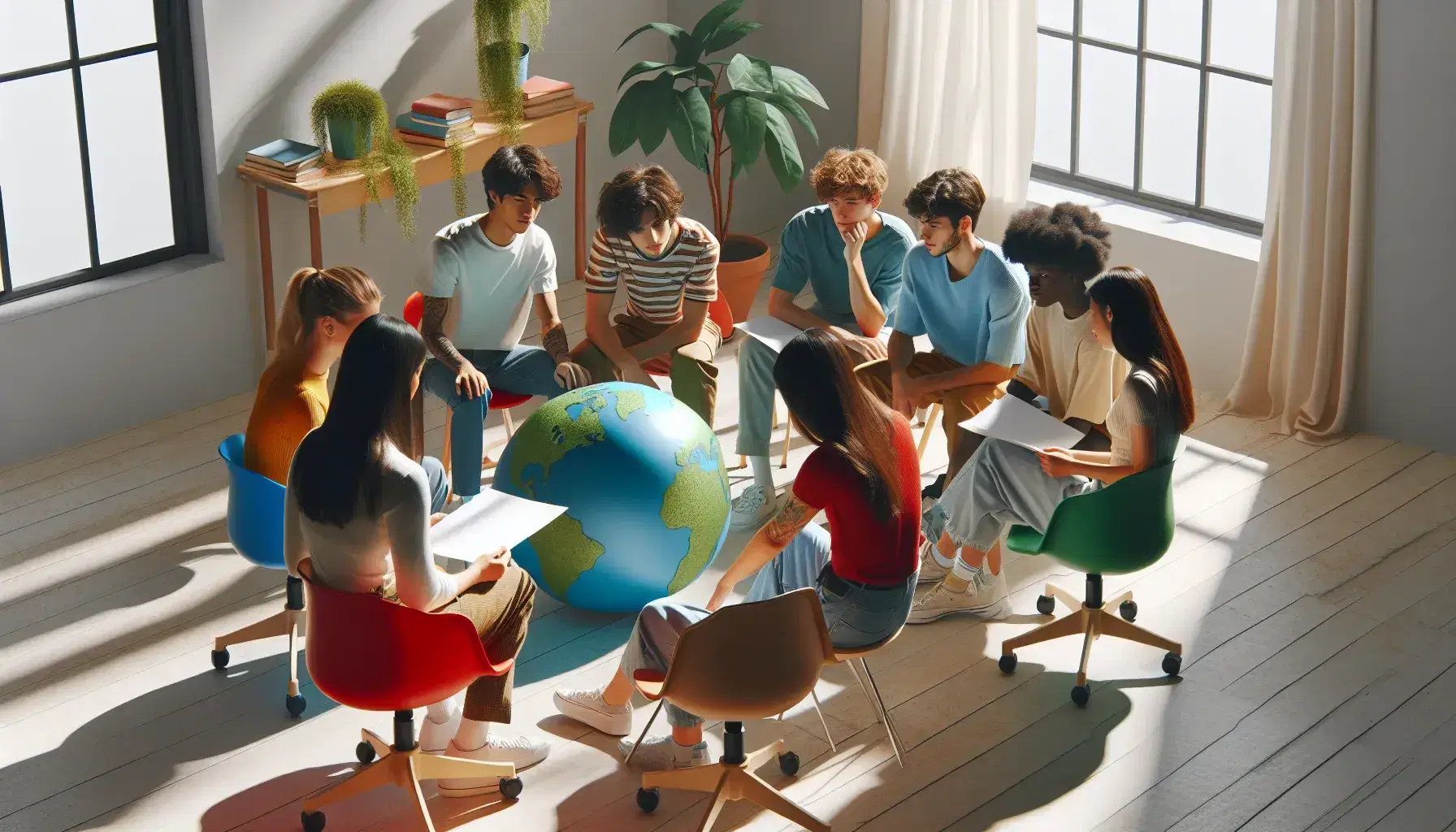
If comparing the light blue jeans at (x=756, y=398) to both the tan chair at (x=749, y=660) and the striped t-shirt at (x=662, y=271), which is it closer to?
the striped t-shirt at (x=662, y=271)

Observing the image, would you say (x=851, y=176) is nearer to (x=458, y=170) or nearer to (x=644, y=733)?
(x=458, y=170)

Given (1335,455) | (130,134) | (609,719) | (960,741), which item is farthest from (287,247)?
(1335,455)

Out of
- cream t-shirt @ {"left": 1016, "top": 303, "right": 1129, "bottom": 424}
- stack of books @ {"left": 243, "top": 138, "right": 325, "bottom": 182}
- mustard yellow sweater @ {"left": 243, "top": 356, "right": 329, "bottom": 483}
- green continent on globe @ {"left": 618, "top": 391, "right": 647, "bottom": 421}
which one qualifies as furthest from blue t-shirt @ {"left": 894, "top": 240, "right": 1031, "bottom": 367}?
stack of books @ {"left": 243, "top": 138, "right": 325, "bottom": 182}

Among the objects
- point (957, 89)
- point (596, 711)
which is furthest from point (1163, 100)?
point (596, 711)

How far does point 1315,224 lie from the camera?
5.77 meters

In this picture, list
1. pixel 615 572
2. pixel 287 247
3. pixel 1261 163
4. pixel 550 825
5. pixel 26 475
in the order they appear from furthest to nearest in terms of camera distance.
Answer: pixel 1261 163 → pixel 287 247 → pixel 26 475 → pixel 615 572 → pixel 550 825

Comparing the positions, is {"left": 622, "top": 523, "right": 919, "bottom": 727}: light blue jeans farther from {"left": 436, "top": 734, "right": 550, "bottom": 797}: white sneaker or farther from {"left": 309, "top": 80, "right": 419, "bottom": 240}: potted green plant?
{"left": 309, "top": 80, "right": 419, "bottom": 240}: potted green plant

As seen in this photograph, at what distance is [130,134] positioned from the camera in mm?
5965

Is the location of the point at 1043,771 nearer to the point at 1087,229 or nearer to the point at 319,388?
the point at 1087,229

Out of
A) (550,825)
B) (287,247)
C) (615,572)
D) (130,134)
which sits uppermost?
(130,134)

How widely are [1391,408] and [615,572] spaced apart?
3081 millimetres

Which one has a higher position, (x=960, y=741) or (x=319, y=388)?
(x=319, y=388)

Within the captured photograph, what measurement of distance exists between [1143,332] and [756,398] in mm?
1665

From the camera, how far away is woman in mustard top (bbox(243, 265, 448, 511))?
424cm
